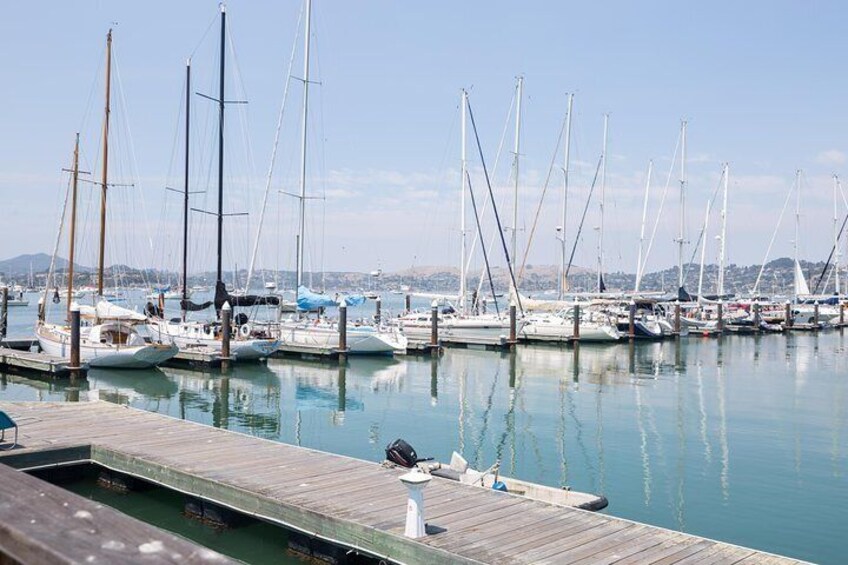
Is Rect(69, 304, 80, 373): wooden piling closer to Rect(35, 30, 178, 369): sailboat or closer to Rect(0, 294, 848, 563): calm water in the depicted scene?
Rect(0, 294, 848, 563): calm water

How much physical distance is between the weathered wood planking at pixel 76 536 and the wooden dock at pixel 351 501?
7.19 m

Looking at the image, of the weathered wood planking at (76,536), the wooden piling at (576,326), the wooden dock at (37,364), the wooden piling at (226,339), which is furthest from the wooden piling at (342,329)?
the weathered wood planking at (76,536)

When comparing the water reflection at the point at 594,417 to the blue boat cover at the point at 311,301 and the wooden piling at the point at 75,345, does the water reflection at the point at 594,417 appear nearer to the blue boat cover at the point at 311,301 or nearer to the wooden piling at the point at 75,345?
the wooden piling at the point at 75,345

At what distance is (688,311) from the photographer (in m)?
77.9

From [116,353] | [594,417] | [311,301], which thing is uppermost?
[311,301]

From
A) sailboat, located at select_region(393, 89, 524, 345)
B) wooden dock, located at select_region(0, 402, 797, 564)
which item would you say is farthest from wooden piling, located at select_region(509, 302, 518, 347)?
wooden dock, located at select_region(0, 402, 797, 564)

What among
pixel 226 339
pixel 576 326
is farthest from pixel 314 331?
pixel 576 326

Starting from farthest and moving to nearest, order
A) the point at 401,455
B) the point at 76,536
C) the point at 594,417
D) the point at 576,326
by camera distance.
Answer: the point at 576,326 → the point at 594,417 → the point at 401,455 → the point at 76,536

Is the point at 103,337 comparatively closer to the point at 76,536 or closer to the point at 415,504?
the point at 415,504

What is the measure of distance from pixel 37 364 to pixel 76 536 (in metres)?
33.6

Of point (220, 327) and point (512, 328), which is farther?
point (512, 328)

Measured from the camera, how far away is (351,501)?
1112cm

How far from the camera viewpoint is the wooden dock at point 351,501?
9.21m

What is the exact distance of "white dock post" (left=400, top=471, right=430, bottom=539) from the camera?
30.6 feet
